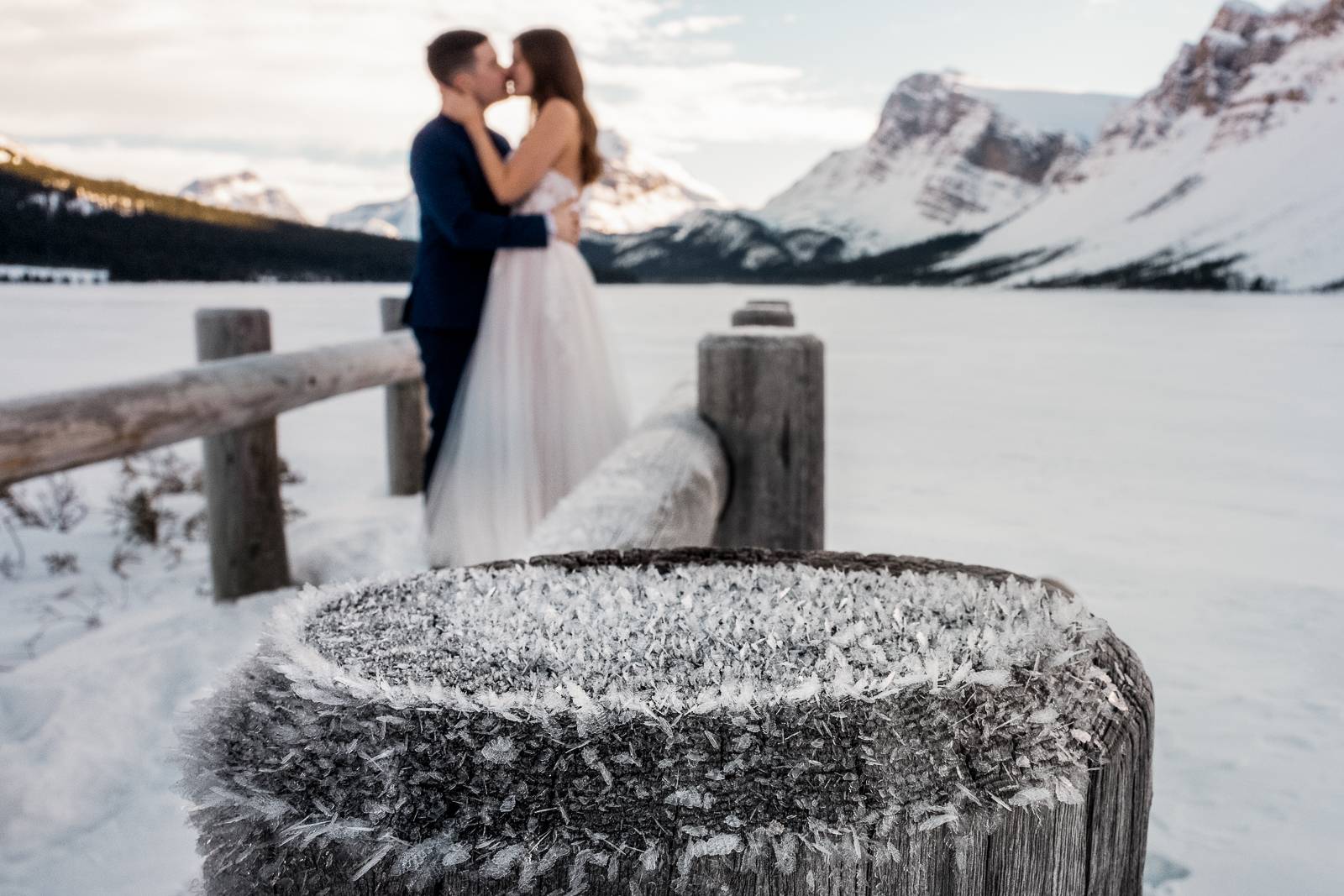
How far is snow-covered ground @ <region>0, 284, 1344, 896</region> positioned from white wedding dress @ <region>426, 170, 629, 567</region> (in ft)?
1.45

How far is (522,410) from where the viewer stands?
11.0 feet

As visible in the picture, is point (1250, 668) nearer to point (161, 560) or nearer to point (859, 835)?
point (859, 835)

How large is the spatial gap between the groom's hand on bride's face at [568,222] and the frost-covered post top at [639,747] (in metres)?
2.98

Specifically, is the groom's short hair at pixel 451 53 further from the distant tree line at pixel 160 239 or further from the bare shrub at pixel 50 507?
the distant tree line at pixel 160 239

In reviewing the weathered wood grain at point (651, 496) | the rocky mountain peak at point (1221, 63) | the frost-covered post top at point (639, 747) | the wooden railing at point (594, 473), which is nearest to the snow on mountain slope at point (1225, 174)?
the rocky mountain peak at point (1221, 63)

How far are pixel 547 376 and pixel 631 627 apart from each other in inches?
116

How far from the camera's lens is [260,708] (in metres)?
0.44

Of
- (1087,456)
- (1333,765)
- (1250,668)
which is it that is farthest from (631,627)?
(1087,456)

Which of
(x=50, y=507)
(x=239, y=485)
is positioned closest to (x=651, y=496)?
(x=239, y=485)

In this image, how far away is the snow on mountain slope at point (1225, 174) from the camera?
358ft

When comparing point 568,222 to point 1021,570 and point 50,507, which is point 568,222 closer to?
point 1021,570

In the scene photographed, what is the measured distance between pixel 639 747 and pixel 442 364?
317 centimetres

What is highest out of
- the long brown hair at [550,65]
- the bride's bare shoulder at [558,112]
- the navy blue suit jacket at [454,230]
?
the long brown hair at [550,65]

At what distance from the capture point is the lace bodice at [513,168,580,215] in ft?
10.8
